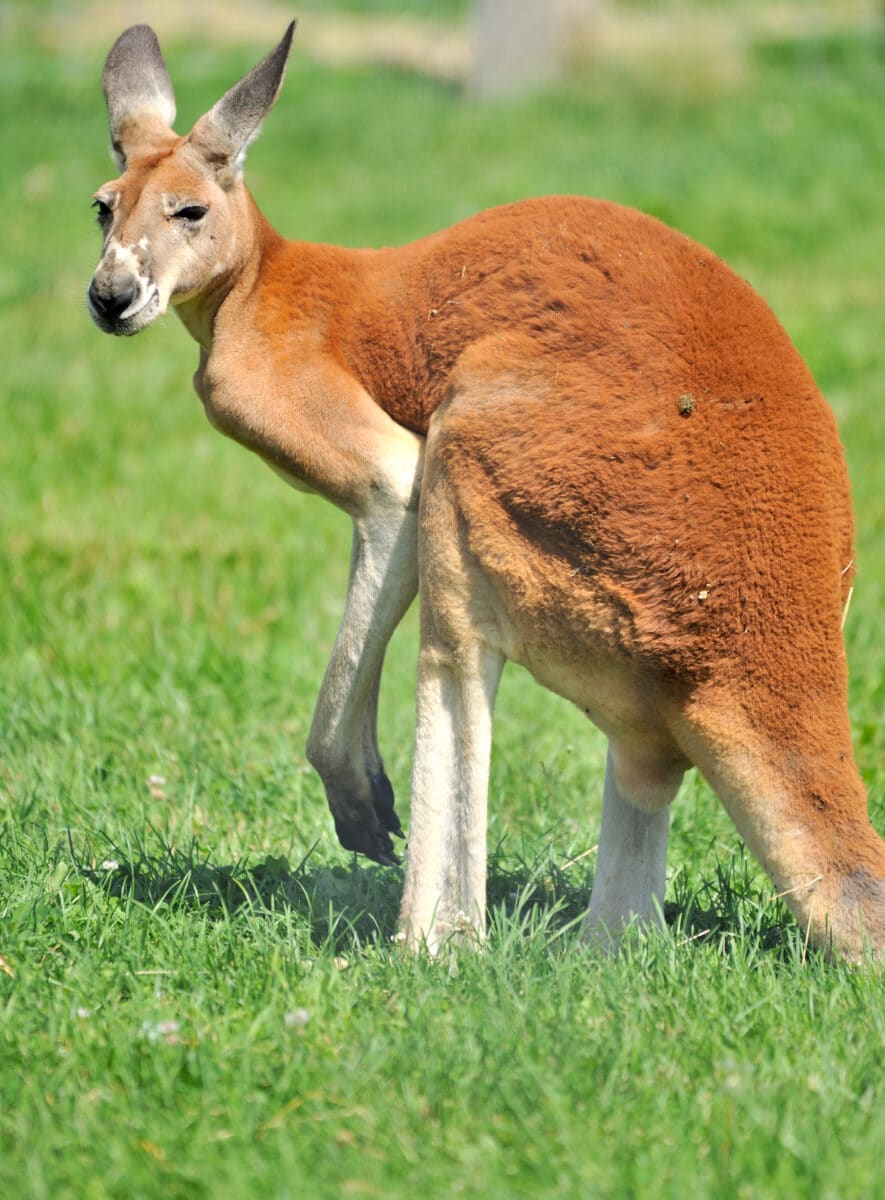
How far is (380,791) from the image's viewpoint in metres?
4.46

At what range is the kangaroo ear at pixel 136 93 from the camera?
4.55 metres

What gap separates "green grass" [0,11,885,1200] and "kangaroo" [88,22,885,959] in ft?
1.11

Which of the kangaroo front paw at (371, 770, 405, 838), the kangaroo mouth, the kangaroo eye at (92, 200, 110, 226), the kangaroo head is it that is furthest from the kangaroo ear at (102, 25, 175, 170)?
the kangaroo front paw at (371, 770, 405, 838)

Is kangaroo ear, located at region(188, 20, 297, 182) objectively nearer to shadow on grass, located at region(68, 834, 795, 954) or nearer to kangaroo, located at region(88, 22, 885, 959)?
kangaroo, located at region(88, 22, 885, 959)

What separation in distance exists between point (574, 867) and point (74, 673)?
2.43 m

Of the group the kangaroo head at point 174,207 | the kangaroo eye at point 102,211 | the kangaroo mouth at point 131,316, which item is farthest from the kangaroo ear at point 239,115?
the kangaroo mouth at point 131,316

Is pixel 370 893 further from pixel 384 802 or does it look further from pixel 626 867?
pixel 626 867

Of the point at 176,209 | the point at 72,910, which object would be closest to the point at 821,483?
the point at 176,209

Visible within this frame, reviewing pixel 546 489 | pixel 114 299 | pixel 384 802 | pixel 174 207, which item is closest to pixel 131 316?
pixel 114 299

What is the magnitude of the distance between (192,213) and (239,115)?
0.31 m

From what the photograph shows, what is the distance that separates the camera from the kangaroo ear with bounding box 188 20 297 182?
14.1 ft

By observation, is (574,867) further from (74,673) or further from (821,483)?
(74,673)

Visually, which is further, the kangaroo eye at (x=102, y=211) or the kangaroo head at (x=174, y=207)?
the kangaroo eye at (x=102, y=211)

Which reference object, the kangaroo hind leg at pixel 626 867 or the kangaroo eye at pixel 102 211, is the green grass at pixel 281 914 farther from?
the kangaroo eye at pixel 102 211
